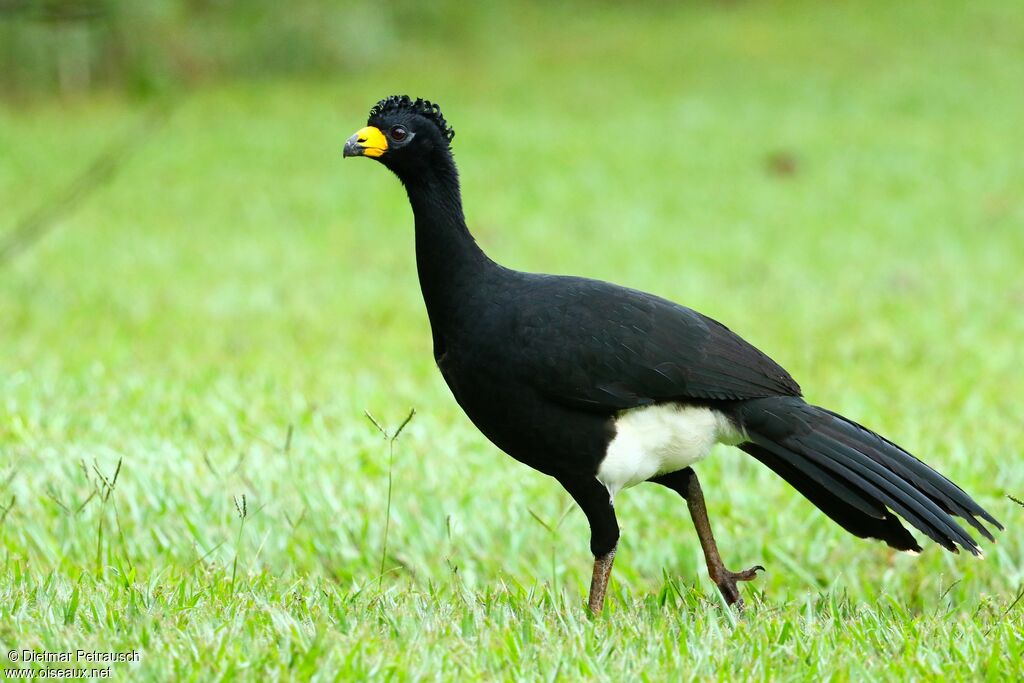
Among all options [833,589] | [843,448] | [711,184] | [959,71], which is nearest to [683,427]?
[843,448]

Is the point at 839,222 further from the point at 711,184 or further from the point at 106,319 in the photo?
the point at 106,319

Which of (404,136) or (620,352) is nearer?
(620,352)

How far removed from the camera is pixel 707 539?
422 cm

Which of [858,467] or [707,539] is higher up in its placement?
[858,467]

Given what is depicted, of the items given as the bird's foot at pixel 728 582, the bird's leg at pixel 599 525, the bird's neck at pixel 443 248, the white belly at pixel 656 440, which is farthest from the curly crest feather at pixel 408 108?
the bird's foot at pixel 728 582

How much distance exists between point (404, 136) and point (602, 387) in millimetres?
1041

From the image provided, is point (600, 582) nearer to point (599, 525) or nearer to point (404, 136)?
point (599, 525)

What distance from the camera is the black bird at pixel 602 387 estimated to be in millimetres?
3799

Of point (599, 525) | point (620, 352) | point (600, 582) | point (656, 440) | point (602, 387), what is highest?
point (620, 352)

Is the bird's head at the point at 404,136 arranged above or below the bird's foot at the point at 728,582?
above

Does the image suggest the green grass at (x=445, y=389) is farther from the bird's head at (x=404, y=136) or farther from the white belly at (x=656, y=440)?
the bird's head at (x=404, y=136)

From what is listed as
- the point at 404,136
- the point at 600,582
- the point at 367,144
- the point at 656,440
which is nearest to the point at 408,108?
the point at 404,136

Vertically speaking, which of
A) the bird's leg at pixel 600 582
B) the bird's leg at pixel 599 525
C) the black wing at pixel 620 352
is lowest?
the bird's leg at pixel 600 582

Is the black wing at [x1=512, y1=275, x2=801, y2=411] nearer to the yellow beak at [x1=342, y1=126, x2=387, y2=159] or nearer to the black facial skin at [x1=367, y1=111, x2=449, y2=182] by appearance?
the black facial skin at [x1=367, y1=111, x2=449, y2=182]
